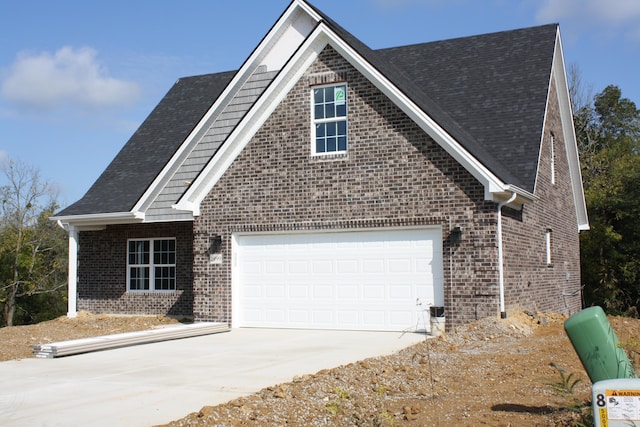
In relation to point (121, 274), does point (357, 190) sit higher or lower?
higher

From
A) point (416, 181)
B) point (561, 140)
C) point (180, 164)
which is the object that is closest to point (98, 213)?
point (180, 164)

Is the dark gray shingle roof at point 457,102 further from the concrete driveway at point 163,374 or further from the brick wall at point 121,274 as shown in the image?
the concrete driveway at point 163,374

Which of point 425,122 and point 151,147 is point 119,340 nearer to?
point 425,122

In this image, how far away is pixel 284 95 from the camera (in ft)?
53.0

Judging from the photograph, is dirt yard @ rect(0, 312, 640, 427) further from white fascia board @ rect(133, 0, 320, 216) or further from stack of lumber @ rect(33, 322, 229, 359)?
white fascia board @ rect(133, 0, 320, 216)

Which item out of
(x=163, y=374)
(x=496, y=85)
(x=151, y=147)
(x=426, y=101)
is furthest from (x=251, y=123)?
(x=163, y=374)

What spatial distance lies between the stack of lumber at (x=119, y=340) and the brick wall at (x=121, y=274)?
323cm

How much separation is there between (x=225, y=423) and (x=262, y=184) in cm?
996

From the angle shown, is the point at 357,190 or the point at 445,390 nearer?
the point at 445,390

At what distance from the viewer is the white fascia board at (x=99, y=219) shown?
749 inches

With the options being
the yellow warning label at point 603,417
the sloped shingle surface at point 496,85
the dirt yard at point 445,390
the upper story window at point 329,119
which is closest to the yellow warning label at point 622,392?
the yellow warning label at point 603,417

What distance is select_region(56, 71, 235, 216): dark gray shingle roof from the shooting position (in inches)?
790

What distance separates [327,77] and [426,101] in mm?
2420

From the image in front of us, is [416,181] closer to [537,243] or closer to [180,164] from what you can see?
[537,243]
